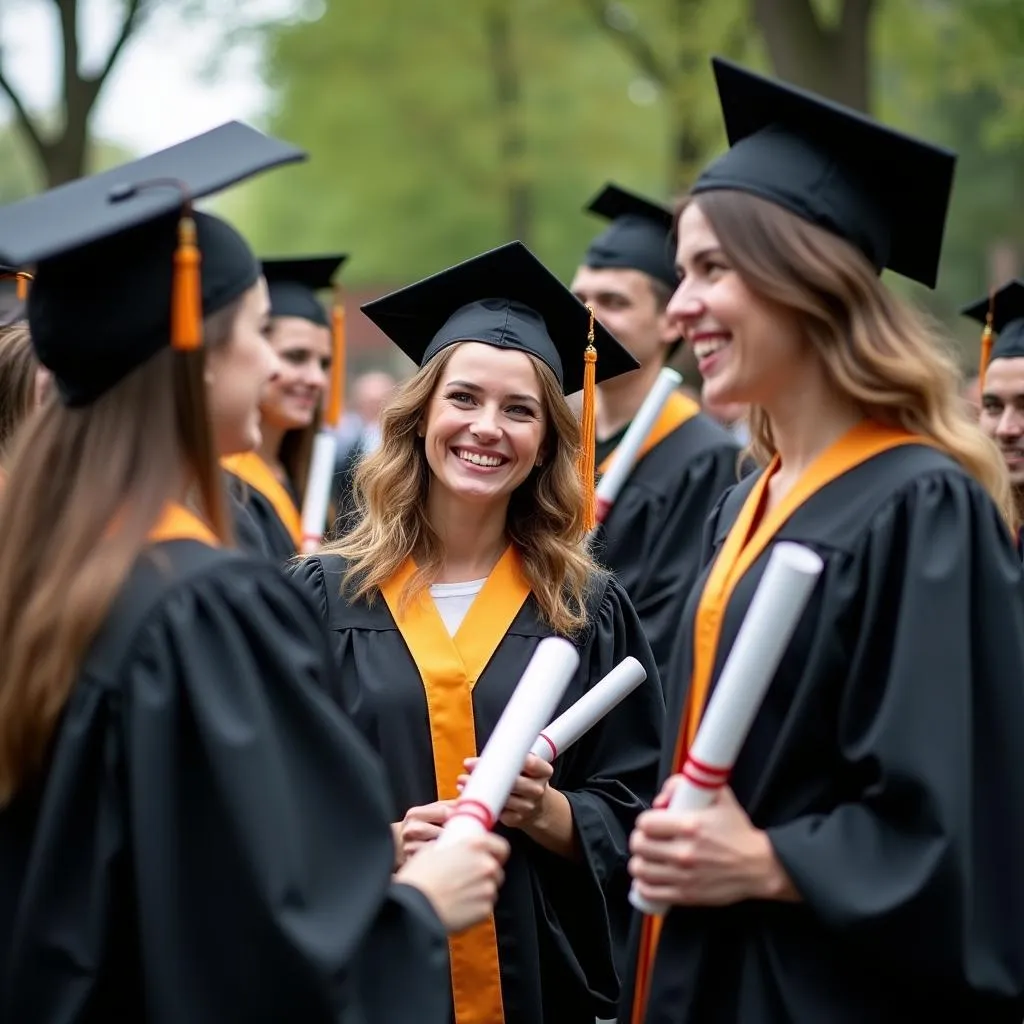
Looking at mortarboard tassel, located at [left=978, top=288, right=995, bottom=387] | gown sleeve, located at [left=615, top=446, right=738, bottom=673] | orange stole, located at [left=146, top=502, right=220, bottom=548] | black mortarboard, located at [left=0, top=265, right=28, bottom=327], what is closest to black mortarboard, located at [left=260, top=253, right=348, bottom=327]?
black mortarboard, located at [left=0, top=265, right=28, bottom=327]

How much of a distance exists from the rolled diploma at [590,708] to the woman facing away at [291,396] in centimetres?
308

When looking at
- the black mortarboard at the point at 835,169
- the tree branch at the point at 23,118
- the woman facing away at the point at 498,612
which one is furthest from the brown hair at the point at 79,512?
the tree branch at the point at 23,118

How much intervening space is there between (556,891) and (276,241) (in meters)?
27.0

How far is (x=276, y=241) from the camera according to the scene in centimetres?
2933

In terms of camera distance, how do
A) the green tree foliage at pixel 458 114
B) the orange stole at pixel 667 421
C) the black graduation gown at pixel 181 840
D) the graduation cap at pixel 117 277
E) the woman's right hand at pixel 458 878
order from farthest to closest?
the green tree foliage at pixel 458 114
the orange stole at pixel 667 421
the woman's right hand at pixel 458 878
the graduation cap at pixel 117 277
the black graduation gown at pixel 181 840

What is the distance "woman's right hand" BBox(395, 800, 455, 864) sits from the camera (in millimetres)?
3078

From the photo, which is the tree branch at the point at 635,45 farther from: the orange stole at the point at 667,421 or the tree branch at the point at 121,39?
the orange stole at the point at 667,421

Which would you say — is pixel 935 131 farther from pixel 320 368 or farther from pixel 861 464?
pixel 861 464

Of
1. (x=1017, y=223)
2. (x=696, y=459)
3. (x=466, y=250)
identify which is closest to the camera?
(x=696, y=459)

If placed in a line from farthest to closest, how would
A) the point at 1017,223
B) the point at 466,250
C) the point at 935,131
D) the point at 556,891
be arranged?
the point at 935,131 → the point at 1017,223 → the point at 466,250 → the point at 556,891

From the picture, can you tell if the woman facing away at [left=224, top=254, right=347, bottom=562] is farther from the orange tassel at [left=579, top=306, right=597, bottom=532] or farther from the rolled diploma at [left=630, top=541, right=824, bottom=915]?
the rolled diploma at [left=630, top=541, right=824, bottom=915]

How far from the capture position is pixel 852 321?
99.3 inches

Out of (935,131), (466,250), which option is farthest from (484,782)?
(935,131)

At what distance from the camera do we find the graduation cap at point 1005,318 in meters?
4.93
